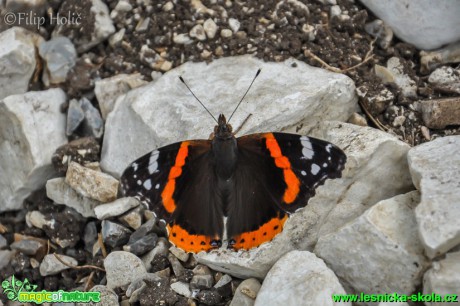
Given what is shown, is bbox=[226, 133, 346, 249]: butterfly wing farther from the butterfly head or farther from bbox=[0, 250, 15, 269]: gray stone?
bbox=[0, 250, 15, 269]: gray stone

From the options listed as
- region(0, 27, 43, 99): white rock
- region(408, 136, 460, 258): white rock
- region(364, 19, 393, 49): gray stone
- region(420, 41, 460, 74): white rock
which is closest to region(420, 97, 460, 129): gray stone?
region(420, 41, 460, 74): white rock

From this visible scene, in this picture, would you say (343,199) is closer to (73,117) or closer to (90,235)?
(90,235)

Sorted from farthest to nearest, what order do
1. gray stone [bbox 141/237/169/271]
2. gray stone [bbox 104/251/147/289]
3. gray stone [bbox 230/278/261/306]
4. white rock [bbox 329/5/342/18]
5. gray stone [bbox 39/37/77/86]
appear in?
1. gray stone [bbox 39/37/77/86]
2. white rock [bbox 329/5/342/18]
3. gray stone [bbox 141/237/169/271]
4. gray stone [bbox 104/251/147/289]
5. gray stone [bbox 230/278/261/306]

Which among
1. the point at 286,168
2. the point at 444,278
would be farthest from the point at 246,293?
the point at 444,278

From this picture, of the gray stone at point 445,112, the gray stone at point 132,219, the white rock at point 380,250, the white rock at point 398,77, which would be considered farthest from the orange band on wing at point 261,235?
the white rock at point 398,77

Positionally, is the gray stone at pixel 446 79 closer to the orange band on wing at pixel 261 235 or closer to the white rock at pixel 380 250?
the white rock at pixel 380 250
